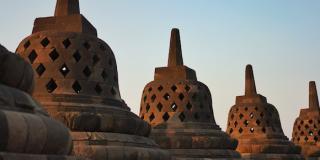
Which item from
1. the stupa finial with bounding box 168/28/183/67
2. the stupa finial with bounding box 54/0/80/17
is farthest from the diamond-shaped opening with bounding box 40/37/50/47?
the stupa finial with bounding box 168/28/183/67

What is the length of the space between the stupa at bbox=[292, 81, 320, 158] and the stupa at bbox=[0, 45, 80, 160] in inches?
912

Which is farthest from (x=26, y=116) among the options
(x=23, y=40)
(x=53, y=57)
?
(x=23, y=40)

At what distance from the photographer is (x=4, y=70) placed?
202 inches

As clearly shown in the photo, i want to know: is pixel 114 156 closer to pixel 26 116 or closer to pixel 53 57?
pixel 53 57

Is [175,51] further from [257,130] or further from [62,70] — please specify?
[62,70]

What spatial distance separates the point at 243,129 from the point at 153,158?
507 inches

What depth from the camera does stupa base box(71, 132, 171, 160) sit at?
822 centimetres

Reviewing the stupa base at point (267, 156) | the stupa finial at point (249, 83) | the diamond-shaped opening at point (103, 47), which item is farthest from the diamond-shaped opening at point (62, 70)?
the stupa finial at point (249, 83)

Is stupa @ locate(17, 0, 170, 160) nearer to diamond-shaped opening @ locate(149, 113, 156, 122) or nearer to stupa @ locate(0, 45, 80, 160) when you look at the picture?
stupa @ locate(0, 45, 80, 160)

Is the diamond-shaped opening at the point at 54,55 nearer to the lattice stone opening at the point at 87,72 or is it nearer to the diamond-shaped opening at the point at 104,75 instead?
the lattice stone opening at the point at 87,72

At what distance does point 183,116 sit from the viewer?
1560 centimetres

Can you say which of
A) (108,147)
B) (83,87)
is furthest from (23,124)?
(83,87)

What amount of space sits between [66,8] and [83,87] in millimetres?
2215

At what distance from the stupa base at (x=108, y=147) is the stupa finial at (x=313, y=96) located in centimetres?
2168
